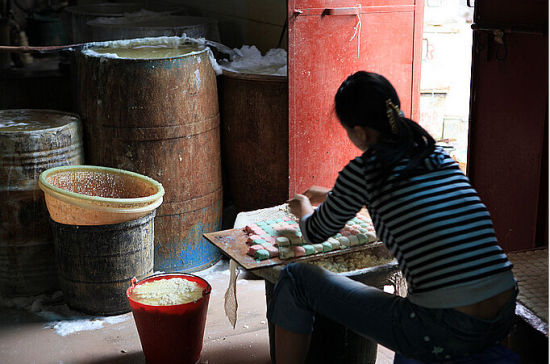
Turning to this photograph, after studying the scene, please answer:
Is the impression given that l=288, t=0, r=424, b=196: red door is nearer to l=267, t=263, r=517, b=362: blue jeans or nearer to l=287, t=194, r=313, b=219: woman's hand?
l=287, t=194, r=313, b=219: woman's hand

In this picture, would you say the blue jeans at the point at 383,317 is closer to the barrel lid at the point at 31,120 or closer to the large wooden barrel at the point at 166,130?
the large wooden barrel at the point at 166,130

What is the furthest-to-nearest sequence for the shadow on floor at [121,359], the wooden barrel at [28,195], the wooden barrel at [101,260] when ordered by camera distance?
the wooden barrel at [28,195] → the wooden barrel at [101,260] → the shadow on floor at [121,359]

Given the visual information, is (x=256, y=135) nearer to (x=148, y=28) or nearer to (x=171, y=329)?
(x=148, y=28)

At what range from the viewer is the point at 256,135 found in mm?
4688

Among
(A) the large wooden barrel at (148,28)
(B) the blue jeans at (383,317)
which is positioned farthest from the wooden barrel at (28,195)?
(B) the blue jeans at (383,317)

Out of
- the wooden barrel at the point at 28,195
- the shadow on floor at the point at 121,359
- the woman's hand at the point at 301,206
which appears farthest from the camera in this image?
the wooden barrel at the point at 28,195

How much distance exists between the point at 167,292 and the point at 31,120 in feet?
5.82

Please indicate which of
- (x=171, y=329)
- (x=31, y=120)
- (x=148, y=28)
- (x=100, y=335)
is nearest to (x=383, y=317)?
(x=171, y=329)

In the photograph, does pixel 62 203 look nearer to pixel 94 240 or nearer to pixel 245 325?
pixel 94 240

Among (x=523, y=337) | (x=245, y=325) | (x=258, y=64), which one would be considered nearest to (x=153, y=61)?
(x=258, y=64)

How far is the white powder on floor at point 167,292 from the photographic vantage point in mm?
3311

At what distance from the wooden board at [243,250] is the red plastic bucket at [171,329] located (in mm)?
389

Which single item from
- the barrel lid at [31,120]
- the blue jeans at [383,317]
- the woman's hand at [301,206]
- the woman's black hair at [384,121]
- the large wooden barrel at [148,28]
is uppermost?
the large wooden barrel at [148,28]

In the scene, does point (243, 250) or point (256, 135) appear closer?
point (243, 250)
